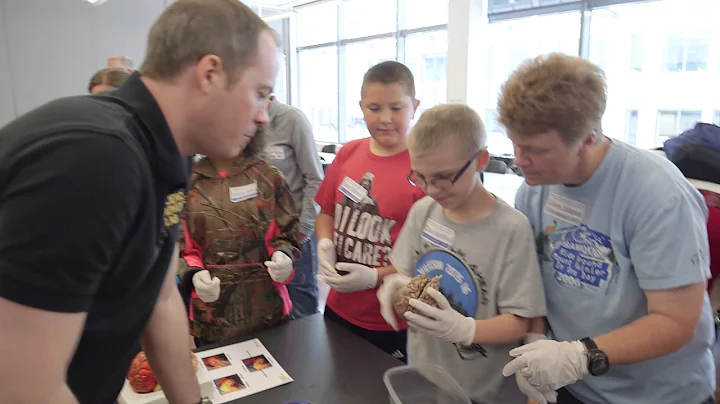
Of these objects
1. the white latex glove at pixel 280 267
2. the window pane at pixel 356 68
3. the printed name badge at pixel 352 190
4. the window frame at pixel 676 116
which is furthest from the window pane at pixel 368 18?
the white latex glove at pixel 280 267

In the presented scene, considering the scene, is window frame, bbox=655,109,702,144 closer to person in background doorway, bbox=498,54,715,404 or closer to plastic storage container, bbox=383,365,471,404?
person in background doorway, bbox=498,54,715,404

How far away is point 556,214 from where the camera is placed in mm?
1201

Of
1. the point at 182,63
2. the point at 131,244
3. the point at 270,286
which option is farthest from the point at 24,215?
the point at 270,286

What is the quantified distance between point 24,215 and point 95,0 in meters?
5.65

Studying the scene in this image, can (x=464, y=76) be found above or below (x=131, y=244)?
above

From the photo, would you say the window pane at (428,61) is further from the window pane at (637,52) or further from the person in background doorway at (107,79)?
the person in background doorway at (107,79)

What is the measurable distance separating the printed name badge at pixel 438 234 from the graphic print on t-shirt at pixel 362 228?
23cm

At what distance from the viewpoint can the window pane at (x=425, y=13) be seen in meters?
6.53

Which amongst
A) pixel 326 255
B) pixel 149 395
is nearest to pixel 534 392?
pixel 326 255

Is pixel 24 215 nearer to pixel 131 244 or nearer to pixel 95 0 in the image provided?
pixel 131 244

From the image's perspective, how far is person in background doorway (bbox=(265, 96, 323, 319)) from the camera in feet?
8.05

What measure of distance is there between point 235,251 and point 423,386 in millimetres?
831

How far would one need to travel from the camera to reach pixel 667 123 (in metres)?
4.74

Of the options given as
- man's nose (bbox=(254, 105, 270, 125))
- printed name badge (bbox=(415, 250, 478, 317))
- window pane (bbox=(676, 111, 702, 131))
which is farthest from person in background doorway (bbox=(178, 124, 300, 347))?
window pane (bbox=(676, 111, 702, 131))
